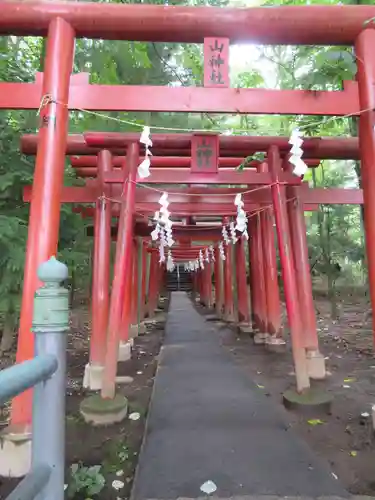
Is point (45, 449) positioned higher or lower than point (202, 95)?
lower

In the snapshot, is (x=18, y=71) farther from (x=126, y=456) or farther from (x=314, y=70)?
(x=126, y=456)

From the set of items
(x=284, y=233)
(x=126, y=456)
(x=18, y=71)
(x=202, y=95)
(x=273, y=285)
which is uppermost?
(x=18, y=71)

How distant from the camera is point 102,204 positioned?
655 cm

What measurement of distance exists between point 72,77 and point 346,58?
3.61 m

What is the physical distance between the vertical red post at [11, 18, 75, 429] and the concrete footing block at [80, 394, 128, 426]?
5.62 feet

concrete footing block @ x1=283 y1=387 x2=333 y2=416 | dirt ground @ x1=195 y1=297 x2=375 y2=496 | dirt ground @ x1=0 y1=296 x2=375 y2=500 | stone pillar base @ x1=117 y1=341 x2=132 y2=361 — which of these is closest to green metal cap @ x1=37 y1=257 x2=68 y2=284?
dirt ground @ x1=0 y1=296 x2=375 y2=500

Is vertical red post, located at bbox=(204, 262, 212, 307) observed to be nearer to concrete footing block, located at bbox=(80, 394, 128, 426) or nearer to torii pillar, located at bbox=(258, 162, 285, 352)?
torii pillar, located at bbox=(258, 162, 285, 352)

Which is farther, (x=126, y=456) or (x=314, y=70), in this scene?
(x=314, y=70)

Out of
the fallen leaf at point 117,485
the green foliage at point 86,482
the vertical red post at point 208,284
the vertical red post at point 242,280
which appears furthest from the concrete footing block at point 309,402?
the vertical red post at point 208,284

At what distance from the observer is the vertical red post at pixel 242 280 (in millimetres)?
12242

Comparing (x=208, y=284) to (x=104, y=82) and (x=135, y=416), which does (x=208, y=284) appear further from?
(x=135, y=416)

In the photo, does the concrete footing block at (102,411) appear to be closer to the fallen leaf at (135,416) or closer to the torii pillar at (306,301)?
the fallen leaf at (135,416)

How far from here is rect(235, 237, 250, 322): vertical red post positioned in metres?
12.2

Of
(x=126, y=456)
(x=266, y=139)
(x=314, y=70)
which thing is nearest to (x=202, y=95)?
(x=266, y=139)
